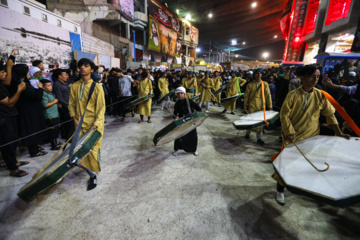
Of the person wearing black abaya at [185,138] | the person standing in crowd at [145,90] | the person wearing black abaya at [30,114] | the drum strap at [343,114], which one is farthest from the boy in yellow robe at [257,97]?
the person wearing black abaya at [30,114]

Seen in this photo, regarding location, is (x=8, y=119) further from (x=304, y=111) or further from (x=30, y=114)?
(x=304, y=111)

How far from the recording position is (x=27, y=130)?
3.36 meters

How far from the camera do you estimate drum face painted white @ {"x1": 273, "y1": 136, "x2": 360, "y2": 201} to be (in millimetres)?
1448

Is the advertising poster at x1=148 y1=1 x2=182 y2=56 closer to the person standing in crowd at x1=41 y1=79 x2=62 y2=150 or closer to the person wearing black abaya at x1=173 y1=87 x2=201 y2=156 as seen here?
the person standing in crowd at x1=41 y1=79 x2=62 y2=150

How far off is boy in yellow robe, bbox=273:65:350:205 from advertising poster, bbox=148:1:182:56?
2364cm

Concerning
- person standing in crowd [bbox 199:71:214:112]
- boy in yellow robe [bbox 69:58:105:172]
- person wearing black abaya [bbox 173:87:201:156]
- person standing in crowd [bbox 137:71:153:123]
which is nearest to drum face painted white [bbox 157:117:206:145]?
person wearing black abaya [bbox 173:87:201:156]

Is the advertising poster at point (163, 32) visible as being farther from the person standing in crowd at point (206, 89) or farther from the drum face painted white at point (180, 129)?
the drum face painted white at point (180, 129)

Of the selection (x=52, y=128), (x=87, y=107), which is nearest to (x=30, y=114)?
(x=52, y=128)

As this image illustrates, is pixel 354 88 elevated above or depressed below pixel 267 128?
above

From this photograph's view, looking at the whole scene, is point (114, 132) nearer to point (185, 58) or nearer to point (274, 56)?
point (185, 58)

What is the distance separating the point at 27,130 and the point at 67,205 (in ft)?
6.84

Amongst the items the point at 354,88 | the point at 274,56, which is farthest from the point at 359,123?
the point at 274,56

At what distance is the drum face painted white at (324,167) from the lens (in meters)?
1.45

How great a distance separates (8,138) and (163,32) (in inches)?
1073
